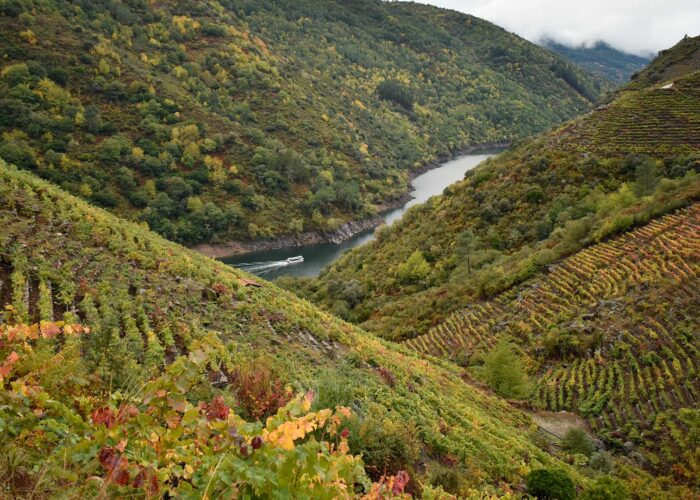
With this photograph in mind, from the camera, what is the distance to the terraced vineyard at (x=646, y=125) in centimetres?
4734

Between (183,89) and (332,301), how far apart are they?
81.3 meters

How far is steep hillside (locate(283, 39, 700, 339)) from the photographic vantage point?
111 ft

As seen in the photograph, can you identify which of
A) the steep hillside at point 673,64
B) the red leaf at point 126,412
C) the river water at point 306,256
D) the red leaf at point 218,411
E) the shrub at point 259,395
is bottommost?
the river water at point 306,256

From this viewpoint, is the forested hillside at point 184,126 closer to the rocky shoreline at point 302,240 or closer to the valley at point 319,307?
the valley at point 319,307

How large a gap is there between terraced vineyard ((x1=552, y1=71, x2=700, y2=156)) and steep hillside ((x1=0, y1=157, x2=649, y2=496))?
41.4 meters

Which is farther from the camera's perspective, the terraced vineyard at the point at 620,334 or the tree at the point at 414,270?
the tree at the point at 414,270

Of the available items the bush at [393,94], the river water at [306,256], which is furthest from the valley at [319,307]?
the bush at [393,94]

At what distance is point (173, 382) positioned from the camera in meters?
3.22

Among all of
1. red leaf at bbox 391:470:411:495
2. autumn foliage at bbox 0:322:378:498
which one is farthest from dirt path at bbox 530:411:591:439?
autumn foliage at bbox 0:322:378:498

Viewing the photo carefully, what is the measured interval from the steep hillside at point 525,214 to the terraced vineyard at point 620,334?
2441mm

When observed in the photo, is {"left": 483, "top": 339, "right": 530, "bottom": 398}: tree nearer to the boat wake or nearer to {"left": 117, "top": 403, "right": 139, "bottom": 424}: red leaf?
{"left": 117, "top": 403, "right": 139, "bottom": 424}: red leaf

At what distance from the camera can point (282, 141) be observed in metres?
104

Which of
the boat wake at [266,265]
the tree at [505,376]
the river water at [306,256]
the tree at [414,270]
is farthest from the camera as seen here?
the river water at [306,256]

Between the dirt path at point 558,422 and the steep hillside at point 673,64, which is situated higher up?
the steep hillside at point 673,64
